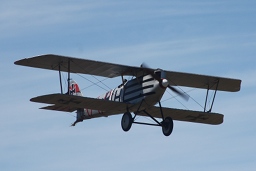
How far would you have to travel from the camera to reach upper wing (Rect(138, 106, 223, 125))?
1534 inches

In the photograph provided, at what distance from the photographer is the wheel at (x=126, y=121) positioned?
1457 inches

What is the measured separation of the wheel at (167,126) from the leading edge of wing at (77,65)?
2.53 metres

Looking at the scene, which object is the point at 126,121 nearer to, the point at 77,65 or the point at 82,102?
the point at 82,102

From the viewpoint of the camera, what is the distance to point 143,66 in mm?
37562

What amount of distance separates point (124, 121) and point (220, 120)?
576 centimetres

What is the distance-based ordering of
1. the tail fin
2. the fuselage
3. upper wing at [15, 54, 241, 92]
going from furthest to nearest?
the tail fin < upper wing at [15, 54, 241, 92] < the fuselage

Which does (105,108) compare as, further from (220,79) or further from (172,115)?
(220,79)

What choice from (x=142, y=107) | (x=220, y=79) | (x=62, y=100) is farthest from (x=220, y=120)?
(x=62, y=100)

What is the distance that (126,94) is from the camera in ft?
123

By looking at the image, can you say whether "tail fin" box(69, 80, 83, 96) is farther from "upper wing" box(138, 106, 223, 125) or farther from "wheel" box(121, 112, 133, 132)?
"wheel" box(121, 112, 133, 132)

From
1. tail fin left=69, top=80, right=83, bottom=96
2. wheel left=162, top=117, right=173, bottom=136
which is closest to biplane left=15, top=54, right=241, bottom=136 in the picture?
wheel left=162, top=117, right=173, bottom=136

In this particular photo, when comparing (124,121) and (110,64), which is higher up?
(110,64)

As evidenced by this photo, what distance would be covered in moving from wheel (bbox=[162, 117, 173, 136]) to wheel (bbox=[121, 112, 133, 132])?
5.62 ft

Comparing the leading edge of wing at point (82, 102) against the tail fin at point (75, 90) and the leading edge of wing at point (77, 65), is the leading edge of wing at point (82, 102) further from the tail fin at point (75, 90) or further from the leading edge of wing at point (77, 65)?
the tail fin at point (75, 90)
